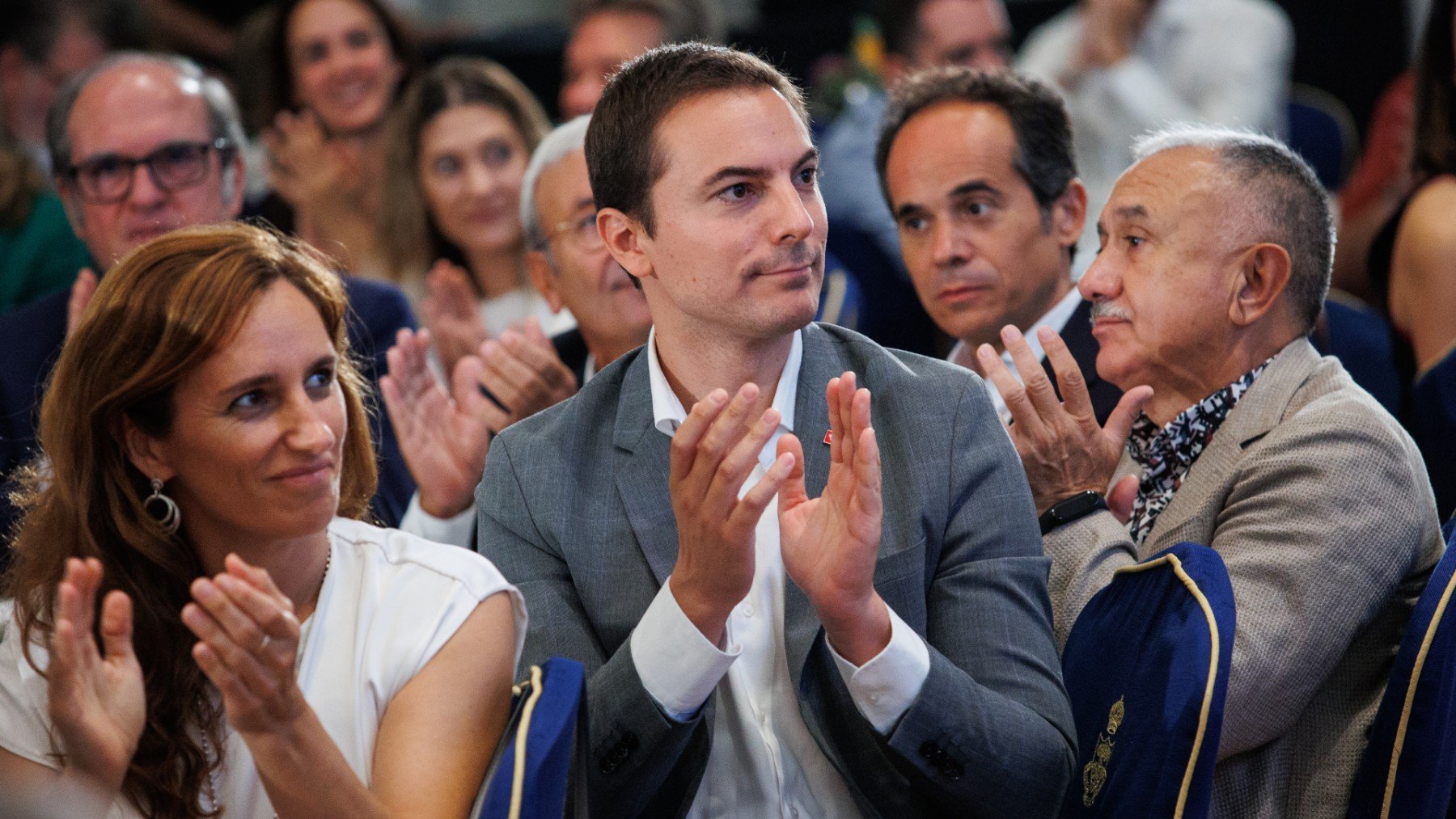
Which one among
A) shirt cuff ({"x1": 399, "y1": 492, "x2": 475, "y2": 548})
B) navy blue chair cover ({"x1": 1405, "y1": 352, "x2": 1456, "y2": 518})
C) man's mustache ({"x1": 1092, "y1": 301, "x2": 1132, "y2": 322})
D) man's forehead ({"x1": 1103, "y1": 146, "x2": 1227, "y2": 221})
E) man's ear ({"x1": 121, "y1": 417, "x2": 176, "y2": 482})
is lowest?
shirt cuff ({"x1": 399, "y1": 492, "x2": 475, "y2": 548})

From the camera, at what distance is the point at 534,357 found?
2885mm

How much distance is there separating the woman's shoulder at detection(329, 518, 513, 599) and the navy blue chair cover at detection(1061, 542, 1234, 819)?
2.44 ft

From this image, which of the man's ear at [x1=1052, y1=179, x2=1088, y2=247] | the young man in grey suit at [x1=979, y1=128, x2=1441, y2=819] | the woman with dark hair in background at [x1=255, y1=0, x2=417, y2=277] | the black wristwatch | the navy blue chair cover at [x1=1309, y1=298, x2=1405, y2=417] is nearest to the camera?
the young man in grey suit at [x1=979, y1=128, x2=1441, y2=819]

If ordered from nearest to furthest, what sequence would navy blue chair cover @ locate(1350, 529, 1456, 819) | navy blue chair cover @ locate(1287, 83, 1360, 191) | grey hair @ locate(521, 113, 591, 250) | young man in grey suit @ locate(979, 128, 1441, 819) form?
navy blue chair cover @ locate(1350, 529, 1456, 819)
young man in grey suit @ locate(979, 128, 1441, 819)
grey hair @ locate(521, 113, 591, 250)
navy blue chair cover @ locate(1287, 83, 1360, 191)

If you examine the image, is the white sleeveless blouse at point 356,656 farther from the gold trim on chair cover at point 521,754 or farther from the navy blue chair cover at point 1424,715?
the navy blue chair cover at point 1424,715

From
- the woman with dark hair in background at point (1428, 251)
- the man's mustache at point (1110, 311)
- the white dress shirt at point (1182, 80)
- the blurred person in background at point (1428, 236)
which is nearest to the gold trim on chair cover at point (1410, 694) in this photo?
the man's mustache at point (1110, 311)

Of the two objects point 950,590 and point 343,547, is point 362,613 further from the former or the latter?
point 950,590

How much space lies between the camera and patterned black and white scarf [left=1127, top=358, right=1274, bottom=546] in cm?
220

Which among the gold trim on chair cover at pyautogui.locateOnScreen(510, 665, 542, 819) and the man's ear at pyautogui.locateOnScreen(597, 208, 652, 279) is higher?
the man's ear at pyautogui.locateOnScreen(597, 208, 652, 279)

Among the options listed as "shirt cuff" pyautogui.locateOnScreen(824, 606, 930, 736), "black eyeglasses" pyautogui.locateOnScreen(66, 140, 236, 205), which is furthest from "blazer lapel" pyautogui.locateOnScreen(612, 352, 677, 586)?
"black eyeglasses" pyautogui.locateOnScreen(66, 140, 236, 205)

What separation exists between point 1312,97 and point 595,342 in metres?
3.90

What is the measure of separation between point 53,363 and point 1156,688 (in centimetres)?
216

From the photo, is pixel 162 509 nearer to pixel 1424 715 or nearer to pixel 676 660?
pixel 676 660

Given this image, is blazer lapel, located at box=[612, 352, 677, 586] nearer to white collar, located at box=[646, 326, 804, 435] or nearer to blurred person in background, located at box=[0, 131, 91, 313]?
white collar, located at box=[646, 326, 804, 435]
